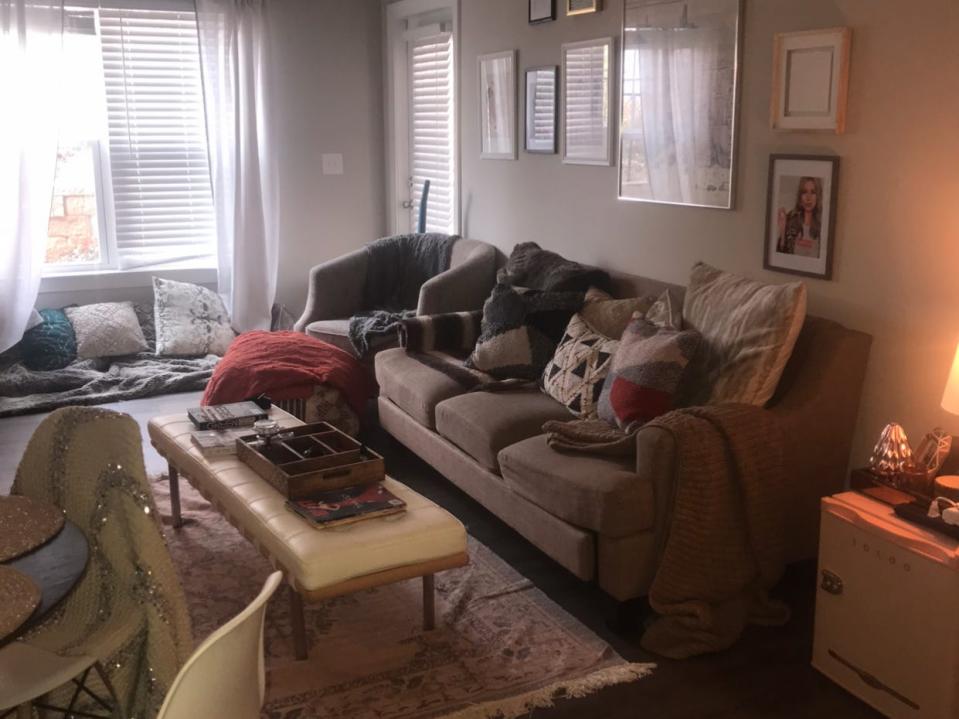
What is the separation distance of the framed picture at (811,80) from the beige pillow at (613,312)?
2.68 ft

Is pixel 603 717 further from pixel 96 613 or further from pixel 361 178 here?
pixel 361 178

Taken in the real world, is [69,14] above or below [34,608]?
above

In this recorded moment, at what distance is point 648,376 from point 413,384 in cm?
126

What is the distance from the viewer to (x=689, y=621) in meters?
2.80

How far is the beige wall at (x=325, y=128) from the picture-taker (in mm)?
6312

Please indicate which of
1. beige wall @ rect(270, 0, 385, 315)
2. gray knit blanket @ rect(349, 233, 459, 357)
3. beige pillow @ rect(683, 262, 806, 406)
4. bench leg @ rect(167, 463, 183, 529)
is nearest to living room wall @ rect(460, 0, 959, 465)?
beige pillow @ rect(683, 262, 806, 406)

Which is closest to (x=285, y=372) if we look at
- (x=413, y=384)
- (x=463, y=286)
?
(x=413, y=384)

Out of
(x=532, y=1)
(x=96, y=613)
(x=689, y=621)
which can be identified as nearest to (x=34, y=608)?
(x=96, y=613)

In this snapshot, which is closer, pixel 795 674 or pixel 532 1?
pixel 795 674

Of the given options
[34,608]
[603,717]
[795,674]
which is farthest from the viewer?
[795,674]

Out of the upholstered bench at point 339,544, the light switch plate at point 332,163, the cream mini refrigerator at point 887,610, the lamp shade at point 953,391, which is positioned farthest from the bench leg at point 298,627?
the light switch plate at point 332,163

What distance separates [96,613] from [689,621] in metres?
1.58

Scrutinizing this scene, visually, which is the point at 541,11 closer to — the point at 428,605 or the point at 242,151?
the point at 242,151

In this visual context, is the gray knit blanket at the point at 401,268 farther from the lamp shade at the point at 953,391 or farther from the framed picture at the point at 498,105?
the lamp shade at the point at 953,391
